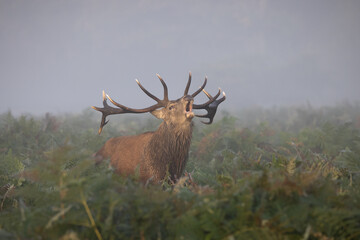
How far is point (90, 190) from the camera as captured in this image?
4.81ft

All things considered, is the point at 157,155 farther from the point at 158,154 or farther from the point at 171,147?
the point at 171,147

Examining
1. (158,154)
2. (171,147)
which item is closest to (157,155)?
(158,154)

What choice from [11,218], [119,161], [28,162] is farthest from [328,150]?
[28,162]

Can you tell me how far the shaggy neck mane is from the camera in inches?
154

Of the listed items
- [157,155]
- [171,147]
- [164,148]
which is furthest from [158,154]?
[171,147]

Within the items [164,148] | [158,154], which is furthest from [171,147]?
[158,154]

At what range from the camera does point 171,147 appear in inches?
157

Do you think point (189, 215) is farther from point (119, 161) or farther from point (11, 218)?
point (119, 161)

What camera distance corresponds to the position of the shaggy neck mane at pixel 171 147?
3910mm

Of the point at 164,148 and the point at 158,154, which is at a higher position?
the point at 164,148

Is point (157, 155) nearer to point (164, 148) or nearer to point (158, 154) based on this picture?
point (158, 154)

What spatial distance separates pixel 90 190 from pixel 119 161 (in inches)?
108

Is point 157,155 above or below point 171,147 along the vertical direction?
below

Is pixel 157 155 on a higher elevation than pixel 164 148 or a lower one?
lower
